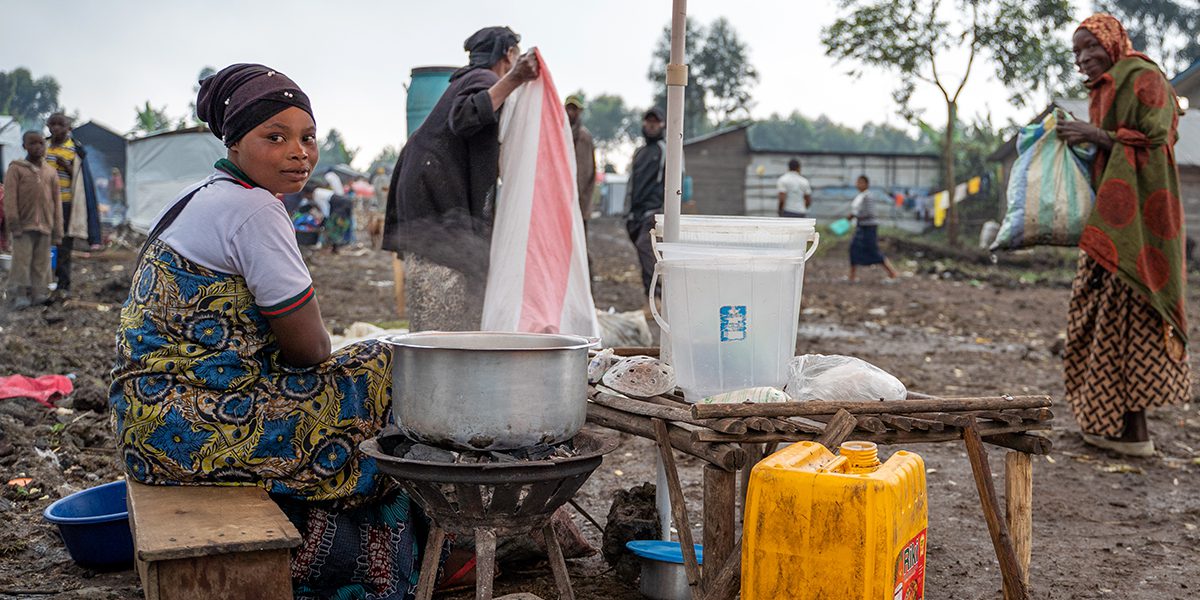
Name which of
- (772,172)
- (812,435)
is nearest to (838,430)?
(812,435)

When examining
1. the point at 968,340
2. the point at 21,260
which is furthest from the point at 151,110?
the point at 968,340

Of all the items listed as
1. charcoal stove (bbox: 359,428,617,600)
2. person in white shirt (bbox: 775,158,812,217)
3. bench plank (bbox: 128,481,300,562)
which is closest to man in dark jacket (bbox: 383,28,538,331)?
bench plank (bbox: 128,481,300,562)

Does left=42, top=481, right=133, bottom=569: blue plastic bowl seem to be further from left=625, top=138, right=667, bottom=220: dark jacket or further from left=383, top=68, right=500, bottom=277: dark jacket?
left=625, top=138, right=667, bottom=220: dark jacket

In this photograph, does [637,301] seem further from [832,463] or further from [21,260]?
[832,463]

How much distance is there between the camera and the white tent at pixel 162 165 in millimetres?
26297

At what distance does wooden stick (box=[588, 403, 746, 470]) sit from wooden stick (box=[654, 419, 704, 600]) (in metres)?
0.03

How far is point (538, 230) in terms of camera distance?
4.18m

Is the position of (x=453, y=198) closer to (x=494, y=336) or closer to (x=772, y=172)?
(x=494, y=336)

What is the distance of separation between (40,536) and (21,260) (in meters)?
7.86

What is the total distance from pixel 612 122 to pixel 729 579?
329ft

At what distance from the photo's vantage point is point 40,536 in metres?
3.76

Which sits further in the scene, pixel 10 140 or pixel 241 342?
pixel 10 140

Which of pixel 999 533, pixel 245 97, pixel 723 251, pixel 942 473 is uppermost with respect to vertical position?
pixel 245 97

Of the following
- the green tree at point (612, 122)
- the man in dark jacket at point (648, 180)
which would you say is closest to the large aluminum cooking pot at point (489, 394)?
the man in dark jacket at point (648, 180)
